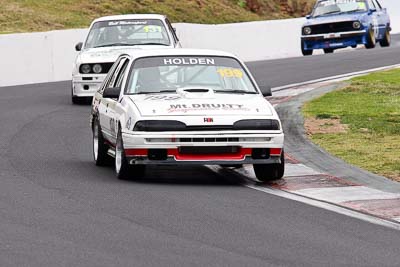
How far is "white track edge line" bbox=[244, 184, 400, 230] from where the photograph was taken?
1073 cm

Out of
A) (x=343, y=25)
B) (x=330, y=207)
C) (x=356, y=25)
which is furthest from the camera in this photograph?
(x=343, y=25)

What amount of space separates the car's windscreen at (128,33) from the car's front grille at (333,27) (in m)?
14.4

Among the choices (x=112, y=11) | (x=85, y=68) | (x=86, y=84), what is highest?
(x=85, y=68)

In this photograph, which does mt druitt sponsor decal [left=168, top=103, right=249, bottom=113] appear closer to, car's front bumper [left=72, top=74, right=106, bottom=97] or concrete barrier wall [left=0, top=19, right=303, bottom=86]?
car's front bumper [left=72, top=74, right=106, bottom=97]

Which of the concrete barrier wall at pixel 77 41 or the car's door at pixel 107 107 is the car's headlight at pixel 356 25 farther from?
the car's door at pixel 107 107

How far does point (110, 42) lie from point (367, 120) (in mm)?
6038

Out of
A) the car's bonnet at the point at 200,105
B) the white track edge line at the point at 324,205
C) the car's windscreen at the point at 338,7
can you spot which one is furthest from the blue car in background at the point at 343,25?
the car's bonnet at the point at 200,105

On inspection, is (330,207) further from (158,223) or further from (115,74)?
(115,74)

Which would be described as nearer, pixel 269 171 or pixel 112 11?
pixel 269 171

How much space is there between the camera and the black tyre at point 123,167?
13.2 meters

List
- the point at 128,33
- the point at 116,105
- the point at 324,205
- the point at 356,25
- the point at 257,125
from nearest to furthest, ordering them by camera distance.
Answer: the point at 324,205, the point at 257,125, the point at 116,105, the point at 128,33, the point at 356,25

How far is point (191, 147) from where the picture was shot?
12906 millimetres

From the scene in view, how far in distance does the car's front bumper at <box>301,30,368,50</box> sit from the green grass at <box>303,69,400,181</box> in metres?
9.35

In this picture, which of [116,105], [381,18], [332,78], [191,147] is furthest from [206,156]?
[381,18]
